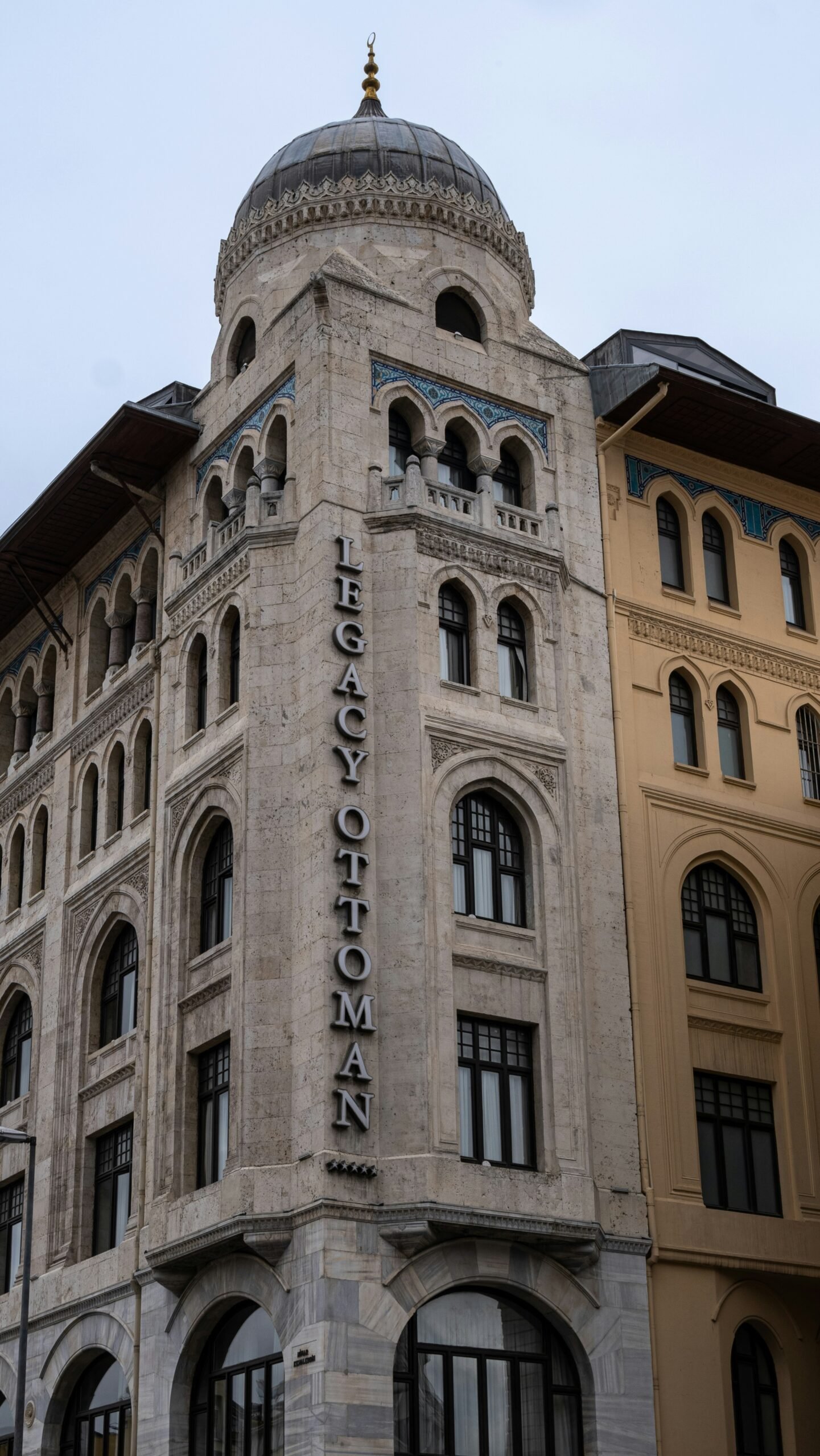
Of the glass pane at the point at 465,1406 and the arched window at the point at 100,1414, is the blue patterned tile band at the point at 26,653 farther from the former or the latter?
the glass pane at the point at 465,1406

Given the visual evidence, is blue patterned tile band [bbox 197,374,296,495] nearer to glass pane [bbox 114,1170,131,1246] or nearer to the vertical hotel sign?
the vertical hotel sign

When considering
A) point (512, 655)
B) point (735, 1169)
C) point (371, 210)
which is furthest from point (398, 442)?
point (735, 1169)

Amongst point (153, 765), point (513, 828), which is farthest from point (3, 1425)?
point (513, 828)

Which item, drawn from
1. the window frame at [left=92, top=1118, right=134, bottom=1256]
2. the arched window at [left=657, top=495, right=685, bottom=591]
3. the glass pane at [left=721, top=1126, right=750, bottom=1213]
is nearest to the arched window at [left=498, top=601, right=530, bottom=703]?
the arched window at [left=657, top=495, right=685, bottom=591]

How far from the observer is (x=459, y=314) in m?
41.0

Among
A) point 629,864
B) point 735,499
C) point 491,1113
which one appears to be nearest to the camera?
point 491,1113

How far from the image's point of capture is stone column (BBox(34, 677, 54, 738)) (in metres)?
47.0

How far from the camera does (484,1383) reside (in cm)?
3250

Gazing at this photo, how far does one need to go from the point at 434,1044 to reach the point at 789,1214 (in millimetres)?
8438

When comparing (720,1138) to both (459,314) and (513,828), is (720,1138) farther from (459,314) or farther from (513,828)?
(459,314)

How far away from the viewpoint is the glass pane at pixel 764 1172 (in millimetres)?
37000

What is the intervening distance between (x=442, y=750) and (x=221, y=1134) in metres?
7.60

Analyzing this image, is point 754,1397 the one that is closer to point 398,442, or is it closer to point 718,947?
point 718,947

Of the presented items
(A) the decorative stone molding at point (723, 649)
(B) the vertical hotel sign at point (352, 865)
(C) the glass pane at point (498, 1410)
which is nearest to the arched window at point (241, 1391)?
(C) the glass pane at point (498, 1410)
